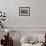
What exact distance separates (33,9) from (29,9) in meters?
0.12

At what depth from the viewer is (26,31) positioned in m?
4.21

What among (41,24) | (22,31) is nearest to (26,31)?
(22,31)

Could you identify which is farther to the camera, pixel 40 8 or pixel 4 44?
pixel 40 8

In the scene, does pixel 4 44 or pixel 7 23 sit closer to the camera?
pixel 4 44

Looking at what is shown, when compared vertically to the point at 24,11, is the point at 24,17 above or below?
below

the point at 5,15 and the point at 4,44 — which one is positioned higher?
the point at 5,15

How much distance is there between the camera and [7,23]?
13.7 feet

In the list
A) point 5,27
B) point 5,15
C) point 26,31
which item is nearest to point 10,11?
point 5,15

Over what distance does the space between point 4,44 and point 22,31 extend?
0.70m

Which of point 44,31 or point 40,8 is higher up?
point 40,8

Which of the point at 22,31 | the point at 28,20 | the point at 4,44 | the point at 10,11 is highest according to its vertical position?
the point at 10,11

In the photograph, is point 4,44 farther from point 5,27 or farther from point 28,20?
point 28,20

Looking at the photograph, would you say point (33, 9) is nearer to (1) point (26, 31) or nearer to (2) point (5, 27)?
(1) point (26, 31)

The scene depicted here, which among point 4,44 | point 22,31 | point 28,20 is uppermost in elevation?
point 28,20
